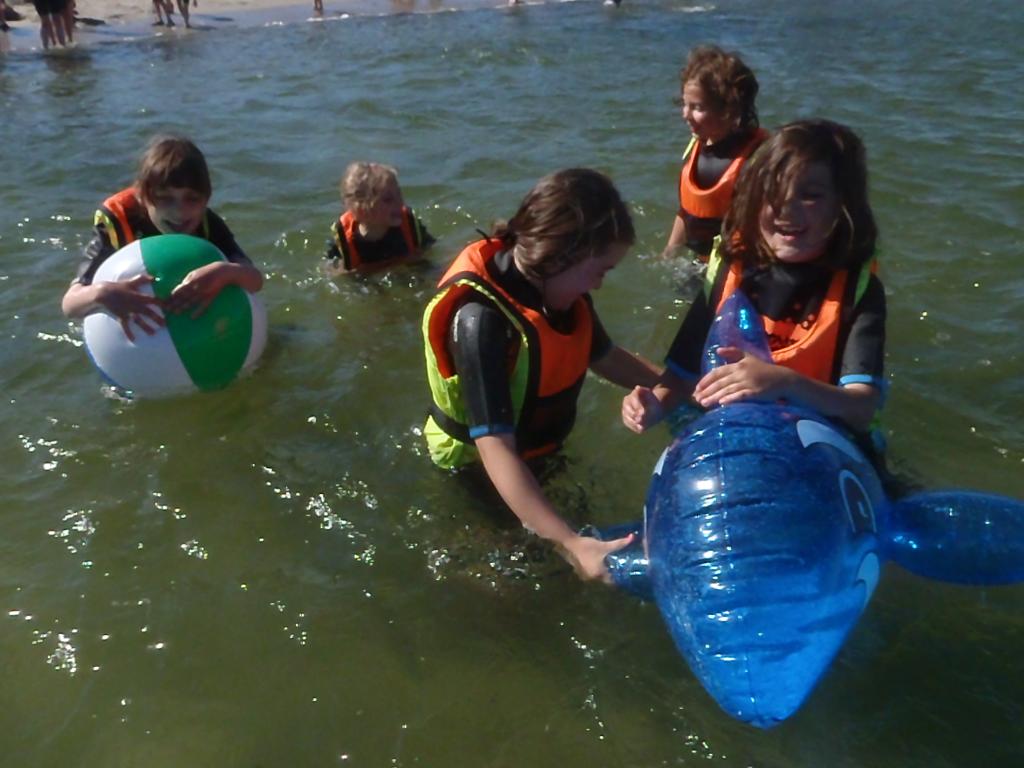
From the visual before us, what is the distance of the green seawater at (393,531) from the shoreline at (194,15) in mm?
11743

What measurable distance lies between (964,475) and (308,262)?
4.81 metres

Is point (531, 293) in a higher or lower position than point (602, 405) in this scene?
higher

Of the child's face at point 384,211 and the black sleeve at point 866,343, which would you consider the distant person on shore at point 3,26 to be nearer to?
the child's face at point 384,211

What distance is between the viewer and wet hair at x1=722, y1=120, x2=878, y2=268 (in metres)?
3.21

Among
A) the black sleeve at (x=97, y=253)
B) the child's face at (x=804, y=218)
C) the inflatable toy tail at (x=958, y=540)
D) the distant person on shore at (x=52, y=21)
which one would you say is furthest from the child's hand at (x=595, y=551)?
the distant person on shore at (x=52, y=21)

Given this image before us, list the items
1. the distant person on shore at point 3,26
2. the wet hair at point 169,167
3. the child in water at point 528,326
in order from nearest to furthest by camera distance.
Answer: the child in water at point 528,326
the wet hair at point 169,167
the distant person on shore at point 3,26

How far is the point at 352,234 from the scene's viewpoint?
21.8 feet

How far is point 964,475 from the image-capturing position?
15.2 feet

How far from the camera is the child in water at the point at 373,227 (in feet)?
21.0

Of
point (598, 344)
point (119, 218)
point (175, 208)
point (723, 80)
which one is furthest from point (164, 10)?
point (598, 344)

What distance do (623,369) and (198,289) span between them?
2069 mm

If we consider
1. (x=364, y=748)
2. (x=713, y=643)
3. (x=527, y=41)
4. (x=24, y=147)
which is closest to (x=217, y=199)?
(x=24, y=147)

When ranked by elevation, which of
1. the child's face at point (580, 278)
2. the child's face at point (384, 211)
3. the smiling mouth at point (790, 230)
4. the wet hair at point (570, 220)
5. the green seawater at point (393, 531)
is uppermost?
the wet hair at point (570, 220)

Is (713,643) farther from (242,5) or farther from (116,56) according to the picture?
(242,5)
